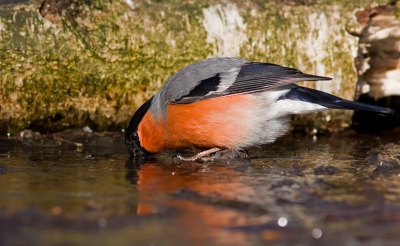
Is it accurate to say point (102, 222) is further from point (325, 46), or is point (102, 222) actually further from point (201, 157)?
point (325, 46)

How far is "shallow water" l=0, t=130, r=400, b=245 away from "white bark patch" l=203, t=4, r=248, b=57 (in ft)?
4.71

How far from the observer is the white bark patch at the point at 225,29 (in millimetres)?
6500

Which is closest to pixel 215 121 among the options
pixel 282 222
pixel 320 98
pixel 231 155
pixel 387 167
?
pixel 231 155

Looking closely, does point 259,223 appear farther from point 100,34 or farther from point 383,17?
point 383,17

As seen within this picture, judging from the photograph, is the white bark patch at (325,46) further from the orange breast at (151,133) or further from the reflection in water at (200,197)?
the reflection in water at (200,197)

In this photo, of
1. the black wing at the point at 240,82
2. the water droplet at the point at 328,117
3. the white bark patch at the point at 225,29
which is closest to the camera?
the black wing at the point at 240,82

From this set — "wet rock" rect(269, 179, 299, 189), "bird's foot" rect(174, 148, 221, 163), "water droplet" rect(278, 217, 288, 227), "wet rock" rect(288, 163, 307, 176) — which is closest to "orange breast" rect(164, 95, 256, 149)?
"bird's foot" rect(174, 148, 221, 163)

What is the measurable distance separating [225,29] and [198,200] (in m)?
3.29

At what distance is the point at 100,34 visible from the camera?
20.5 ft

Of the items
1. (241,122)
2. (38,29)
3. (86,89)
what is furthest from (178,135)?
(38,29)

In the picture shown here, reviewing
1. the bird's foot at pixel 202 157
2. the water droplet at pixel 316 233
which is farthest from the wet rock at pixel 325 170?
the water droplet at pixel 316 233

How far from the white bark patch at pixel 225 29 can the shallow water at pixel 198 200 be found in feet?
4.71

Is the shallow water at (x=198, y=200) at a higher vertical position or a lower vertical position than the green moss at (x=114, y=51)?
lower

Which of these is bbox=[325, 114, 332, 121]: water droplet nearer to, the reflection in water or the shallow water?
the shallow water
